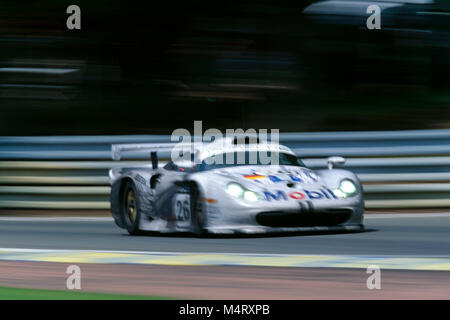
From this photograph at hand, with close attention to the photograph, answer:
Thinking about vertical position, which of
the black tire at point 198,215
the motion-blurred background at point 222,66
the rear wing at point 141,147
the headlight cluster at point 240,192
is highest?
the motion-blurred background at point 222,66

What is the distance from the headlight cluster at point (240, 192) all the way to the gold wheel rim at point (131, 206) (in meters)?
1.58

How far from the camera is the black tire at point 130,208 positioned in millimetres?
11336

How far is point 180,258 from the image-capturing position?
8492 mm

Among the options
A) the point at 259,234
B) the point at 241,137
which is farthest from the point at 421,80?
the point at 259,234

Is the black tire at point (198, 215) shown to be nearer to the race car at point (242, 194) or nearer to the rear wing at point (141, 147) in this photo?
the race car at point (242, 194)

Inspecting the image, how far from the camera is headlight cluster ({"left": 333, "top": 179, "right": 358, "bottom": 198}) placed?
410 inches

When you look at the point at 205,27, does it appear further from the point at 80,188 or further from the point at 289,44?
the point at 80,188

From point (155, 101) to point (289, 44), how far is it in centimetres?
204
